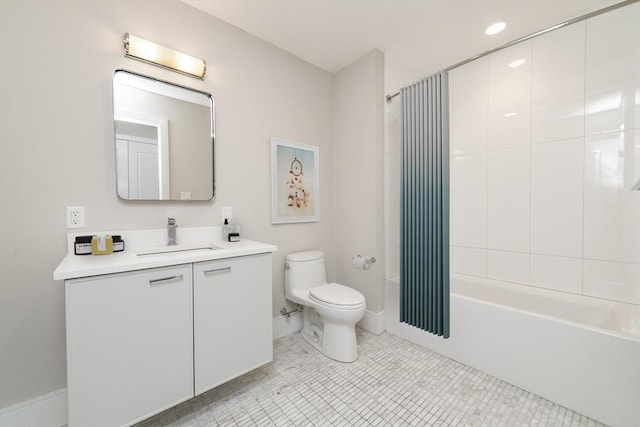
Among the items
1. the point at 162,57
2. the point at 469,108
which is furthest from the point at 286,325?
the point at 469,108

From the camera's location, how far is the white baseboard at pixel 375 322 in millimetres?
2158

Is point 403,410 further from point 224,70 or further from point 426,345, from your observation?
point 224,70

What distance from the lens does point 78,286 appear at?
36.8 inches

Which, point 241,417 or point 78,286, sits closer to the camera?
point 78,286

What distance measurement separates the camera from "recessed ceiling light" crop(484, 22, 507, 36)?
1851 mm

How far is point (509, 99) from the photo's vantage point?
82.1 inches

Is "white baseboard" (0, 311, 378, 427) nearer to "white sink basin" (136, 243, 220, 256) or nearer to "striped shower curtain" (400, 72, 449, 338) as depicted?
"white sink basin" (136, 243, 220, 256)

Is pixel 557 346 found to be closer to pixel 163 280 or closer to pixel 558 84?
pixel 558 84

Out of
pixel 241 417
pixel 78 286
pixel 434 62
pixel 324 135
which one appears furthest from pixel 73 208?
pixel 434 62

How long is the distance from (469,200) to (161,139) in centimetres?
254

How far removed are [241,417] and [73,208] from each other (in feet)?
4.57

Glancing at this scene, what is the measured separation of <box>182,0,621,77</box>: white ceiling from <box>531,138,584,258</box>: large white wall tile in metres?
0.91

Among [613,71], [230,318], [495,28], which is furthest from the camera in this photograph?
[495,28]

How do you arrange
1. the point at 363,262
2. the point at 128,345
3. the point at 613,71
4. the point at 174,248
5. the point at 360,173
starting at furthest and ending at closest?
the point at 360,173
the point at 363,262
the point at 613,71
the point at 174,248
the point at 128,345
